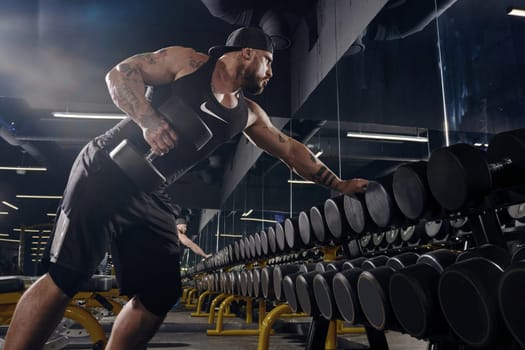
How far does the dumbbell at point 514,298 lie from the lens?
2.24ft

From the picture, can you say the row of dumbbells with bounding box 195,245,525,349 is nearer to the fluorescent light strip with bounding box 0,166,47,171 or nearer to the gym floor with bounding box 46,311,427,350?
the gym floor with bounding box 46,311,427,350

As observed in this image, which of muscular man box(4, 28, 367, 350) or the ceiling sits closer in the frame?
muscular man box(4, 28, 367, 350)

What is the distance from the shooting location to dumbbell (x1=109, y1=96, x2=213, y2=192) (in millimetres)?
1252

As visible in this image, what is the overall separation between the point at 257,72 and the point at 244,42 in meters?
0.12

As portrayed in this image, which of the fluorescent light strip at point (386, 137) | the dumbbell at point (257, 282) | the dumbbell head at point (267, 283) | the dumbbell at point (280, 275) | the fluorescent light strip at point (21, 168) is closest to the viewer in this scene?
the dumbbell at point (280, 275)

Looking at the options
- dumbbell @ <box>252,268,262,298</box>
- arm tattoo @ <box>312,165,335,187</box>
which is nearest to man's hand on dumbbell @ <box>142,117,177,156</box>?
arm tattoo @ <box>312,165,335,187</box>

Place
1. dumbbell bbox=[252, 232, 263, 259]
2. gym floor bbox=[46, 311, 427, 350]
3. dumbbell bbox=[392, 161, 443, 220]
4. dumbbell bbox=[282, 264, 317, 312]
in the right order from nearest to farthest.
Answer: dumbbell bbox=[392, 161, 443, 220]
dumbbell bbox=[282, 264, 317, 312]
dumbbell bbox=[252, 232, 263, 259]
gym floor bbox=[46, 311, 427, 350]

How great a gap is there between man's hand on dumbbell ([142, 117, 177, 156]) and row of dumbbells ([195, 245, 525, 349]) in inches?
22.6

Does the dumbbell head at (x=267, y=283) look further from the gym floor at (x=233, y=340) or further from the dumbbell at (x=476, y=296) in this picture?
the dumbbell at (x=476, y=296)

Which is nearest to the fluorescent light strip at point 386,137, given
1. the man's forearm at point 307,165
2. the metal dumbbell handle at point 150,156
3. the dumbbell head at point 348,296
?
the man's forearm at point 307,165

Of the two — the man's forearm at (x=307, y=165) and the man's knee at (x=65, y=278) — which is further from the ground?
Result: the man's forearm at (x=307, y=165)

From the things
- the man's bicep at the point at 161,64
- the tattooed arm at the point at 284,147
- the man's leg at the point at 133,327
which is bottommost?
the man's leg at the point at 133,327

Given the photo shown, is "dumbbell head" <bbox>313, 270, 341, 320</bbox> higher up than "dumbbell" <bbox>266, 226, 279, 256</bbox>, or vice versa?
"dumbbell" <bbox>266, 226, 279, 256</bbox>

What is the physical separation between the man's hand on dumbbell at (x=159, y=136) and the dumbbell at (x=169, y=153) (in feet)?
0.18
